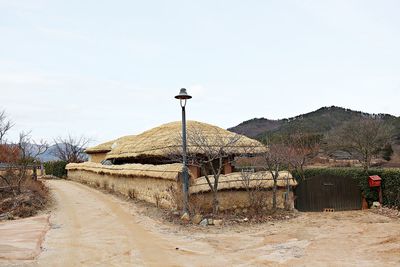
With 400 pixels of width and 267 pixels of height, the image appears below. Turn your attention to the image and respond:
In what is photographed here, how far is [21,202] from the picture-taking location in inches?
557

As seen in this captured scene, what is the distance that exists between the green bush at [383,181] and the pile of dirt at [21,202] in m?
11.9

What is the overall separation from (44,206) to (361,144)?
2763 centimetres

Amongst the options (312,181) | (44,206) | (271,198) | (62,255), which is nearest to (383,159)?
(312,181)

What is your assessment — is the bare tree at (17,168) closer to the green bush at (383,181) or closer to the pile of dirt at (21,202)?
the pile of dirt at (21,202)

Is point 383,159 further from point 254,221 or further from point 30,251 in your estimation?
point 30,251

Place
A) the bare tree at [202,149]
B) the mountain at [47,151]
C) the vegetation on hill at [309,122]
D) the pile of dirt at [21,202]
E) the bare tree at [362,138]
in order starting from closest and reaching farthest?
1. the pile of dirt at [21,202]
2. the bare tree at [202,149]
3. the mountain at [47,151]
4. the bare tree at [362,138]
5. the vegetation on hill at [309,122]

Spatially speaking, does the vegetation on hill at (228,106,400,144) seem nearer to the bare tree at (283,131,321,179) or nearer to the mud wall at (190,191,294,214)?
the bare tree at (283,131,321,179)

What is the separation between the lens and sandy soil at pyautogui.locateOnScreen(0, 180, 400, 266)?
7449mm

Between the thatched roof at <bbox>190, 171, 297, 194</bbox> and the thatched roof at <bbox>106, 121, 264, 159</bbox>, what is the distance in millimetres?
1925

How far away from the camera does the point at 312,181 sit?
16.0 metres

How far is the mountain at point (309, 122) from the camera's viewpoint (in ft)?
156

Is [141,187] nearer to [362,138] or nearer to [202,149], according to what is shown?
[202,149]

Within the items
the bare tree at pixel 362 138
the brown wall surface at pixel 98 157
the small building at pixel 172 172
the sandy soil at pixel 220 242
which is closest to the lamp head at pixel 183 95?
the small building at pixel 172 172

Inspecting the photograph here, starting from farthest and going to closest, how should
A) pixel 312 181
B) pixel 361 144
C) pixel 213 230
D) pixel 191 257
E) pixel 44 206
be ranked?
pixel 361 144 → pixel 312 181 → pixel 44 206 → pixel 213 230 → pixel 191 257
